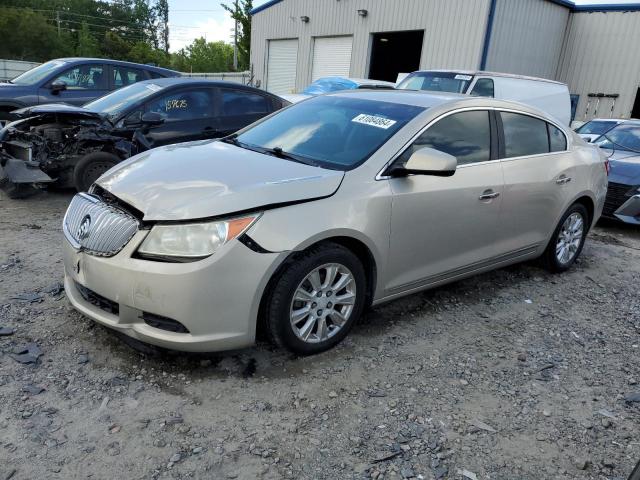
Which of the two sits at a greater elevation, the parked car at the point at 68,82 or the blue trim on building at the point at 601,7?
the blue trim on building at the point at 601,7

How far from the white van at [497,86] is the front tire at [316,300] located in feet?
23.1

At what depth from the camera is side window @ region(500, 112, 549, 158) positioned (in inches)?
166

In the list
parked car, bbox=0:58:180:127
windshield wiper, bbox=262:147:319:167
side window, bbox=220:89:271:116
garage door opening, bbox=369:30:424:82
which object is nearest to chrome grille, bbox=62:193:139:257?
windshield wiper, bbox=262:147:319:167

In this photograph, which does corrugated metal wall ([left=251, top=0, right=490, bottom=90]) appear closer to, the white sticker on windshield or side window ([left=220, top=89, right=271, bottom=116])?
side window ([left=220, top=89, right=271, bottom=116])

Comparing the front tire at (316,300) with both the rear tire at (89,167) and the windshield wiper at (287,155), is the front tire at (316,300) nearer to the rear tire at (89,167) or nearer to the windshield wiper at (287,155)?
the windshield wiper at (287,155)

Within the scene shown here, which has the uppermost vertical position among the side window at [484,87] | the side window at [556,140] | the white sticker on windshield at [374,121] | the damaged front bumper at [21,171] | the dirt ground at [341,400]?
the side window at [484,87]

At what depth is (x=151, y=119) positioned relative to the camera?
6281mm

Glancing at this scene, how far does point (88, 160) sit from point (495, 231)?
4.88 meters

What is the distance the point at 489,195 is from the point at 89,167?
4.82 metres

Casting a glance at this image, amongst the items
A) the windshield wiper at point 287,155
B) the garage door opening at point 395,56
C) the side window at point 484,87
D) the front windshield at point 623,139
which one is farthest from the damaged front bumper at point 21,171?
the garage door opening at point 395,56

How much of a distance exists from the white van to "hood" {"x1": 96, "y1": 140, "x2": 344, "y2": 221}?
697 centimetres

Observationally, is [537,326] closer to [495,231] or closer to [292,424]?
[495,231]

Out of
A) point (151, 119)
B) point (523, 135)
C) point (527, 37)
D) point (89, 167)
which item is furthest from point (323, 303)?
point (527, 37)

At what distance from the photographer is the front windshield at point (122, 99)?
6615mm
